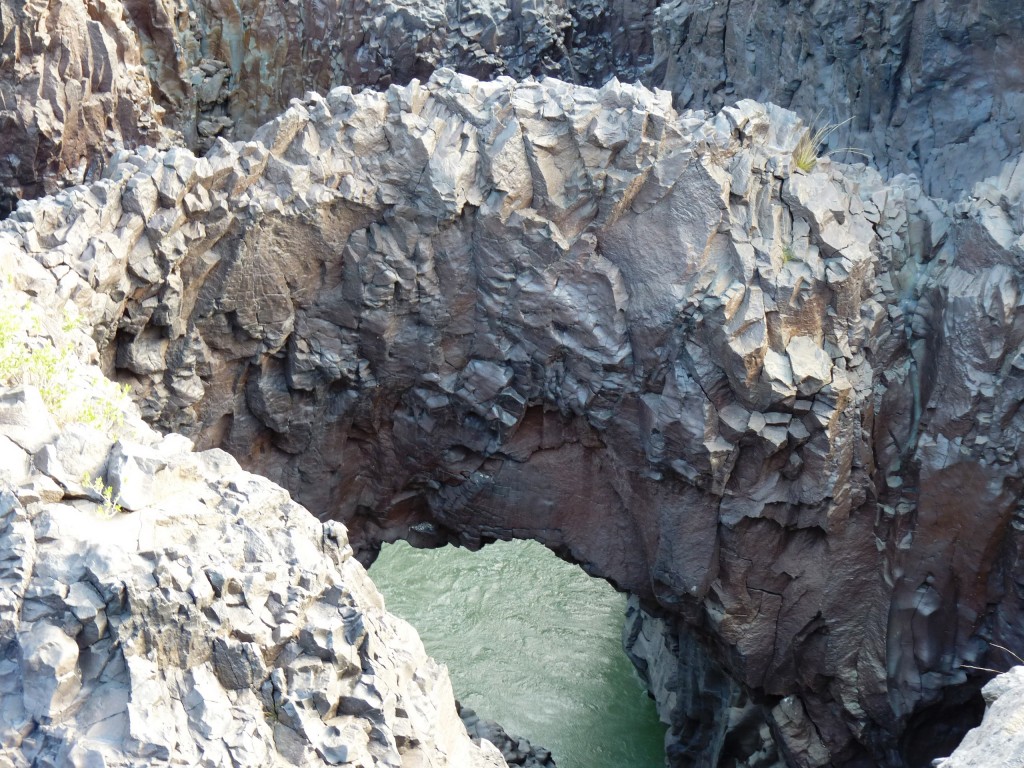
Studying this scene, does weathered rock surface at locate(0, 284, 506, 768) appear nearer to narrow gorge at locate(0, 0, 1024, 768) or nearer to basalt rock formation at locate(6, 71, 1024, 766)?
narrow gorge at locate(0, 0, 1024, 768)

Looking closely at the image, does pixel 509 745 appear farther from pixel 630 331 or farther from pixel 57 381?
pixel 57 381

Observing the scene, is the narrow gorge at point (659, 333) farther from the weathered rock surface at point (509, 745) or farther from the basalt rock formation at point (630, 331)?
the weathered rock surface at point (509, 745)

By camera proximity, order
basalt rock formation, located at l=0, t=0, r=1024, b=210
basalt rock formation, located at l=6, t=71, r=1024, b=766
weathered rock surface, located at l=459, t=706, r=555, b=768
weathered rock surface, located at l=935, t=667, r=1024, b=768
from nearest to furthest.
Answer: weathered rock surface, located at l=935, t=667, r=1024, b=768
basalt rock formation, located at l=6, t=71, r=1024, b=766
basalt rock formation, located at l=0, t=0, r=1024, b=210
weathered rock surface, located at l=459, t=706, r=555, b=768

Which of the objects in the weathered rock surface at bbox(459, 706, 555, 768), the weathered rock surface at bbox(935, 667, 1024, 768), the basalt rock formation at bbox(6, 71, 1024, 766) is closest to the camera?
the weathered rock surface at bbox(935, 667, 1024, 768)

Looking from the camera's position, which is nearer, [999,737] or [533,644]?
[999,737]

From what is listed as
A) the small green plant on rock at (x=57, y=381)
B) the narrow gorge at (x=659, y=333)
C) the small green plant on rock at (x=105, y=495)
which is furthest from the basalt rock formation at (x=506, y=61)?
the small green plant on rock at (x=105, y=495)

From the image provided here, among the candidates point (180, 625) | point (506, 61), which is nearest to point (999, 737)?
point (180, 625)

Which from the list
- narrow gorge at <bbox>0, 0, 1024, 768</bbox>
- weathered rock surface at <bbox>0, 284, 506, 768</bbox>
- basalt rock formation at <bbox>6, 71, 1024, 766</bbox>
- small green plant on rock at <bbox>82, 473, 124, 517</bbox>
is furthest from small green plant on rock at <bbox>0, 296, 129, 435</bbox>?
basalt rock formation at <bbox>6, 71, 1024, 766</bbox>
